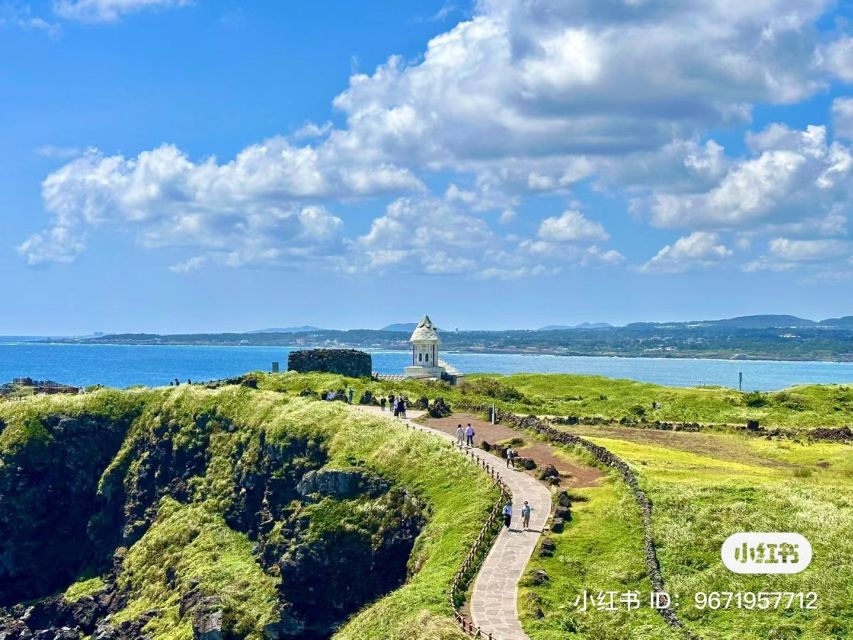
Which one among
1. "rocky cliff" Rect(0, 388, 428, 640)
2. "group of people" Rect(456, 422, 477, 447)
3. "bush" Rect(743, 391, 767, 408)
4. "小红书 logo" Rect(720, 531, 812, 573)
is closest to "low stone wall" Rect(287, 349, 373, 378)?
"rocky cliff" Rect(0, 388, 428, 640)

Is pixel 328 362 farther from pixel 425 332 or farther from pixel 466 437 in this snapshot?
pixel 466 437

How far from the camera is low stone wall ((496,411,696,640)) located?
3478 centimetres

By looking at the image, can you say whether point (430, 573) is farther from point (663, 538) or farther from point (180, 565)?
point (180, 565)

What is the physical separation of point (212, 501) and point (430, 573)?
34.2m

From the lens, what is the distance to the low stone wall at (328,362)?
322ft

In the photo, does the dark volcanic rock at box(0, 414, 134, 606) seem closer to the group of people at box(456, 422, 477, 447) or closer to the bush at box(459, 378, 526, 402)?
the group of people at box(456, 422, 477, 447)

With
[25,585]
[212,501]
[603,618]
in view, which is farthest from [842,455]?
[25,585]

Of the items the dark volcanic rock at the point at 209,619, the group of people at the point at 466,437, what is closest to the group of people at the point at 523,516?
the group of people at the point at 466,437

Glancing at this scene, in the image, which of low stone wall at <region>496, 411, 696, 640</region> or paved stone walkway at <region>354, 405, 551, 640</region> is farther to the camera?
low stone wall at <region>496, 411, 696, 640</region>

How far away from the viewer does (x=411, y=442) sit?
58.5m

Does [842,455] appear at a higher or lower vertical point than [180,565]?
higher

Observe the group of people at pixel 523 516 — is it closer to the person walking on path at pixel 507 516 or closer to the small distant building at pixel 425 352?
the person walking on path at pixel 507 516

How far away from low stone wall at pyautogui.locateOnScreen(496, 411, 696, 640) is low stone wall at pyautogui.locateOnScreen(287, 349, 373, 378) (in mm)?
28584

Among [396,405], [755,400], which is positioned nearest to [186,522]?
[396,405]
